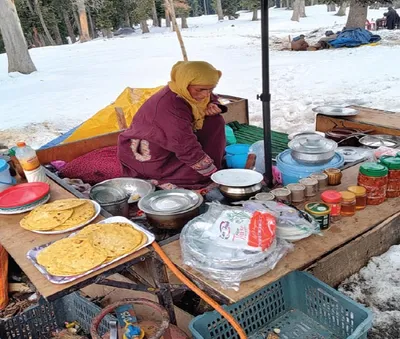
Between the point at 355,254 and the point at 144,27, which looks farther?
the point at 144,27

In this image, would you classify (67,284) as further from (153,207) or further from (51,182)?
(51,182)

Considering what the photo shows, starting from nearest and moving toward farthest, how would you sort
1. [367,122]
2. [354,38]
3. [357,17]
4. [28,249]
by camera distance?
[28,249], [367,122], [354,38], [357,17]

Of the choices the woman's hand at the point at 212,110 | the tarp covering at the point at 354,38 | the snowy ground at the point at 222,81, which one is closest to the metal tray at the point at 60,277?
the woman's hand at the point at 212,110

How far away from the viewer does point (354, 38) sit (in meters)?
12.6

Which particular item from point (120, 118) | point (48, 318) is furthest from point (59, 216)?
point (120, 118)

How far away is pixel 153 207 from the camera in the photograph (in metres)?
2.21

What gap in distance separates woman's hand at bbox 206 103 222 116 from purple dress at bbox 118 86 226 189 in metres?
0.06

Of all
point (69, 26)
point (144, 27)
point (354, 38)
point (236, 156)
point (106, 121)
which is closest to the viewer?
point (236, 156)

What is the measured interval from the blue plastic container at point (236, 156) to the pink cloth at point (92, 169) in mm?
974

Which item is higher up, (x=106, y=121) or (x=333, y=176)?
(x=333, y=176)

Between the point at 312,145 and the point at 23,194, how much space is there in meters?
1.91

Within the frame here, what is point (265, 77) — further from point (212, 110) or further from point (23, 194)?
point (23, 194)

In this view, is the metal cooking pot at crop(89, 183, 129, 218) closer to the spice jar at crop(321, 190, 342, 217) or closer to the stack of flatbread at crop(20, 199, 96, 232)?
the stack of flatbread at crop(20, 199, 96, 232)

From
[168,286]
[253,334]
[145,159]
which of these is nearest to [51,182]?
[145,159]
